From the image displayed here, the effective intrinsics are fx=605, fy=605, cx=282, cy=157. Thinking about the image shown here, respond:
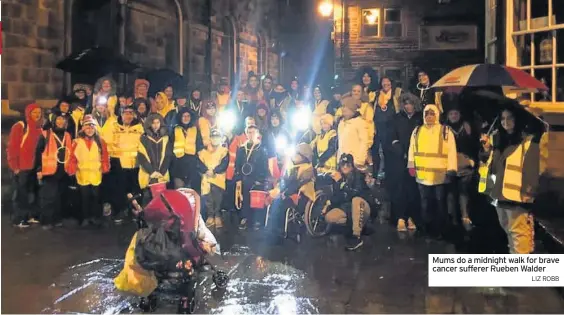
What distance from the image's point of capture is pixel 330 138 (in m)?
6.12

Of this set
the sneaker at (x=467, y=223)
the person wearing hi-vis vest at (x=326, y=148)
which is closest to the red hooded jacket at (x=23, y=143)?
the person wearing hi-vis vest at (x=326, y=148)

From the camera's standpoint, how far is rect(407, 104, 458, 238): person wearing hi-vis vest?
220 inches

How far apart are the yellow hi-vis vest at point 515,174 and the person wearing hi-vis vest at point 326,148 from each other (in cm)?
189

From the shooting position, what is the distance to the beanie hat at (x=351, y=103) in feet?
20.2

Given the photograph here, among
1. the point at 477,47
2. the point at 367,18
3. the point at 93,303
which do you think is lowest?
the point at 93,303

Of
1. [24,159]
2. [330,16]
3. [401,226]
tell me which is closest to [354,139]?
[401,226]

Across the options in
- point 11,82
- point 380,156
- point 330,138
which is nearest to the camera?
point 330,138

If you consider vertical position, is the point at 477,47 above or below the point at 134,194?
above

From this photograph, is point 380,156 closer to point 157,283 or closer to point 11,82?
point 157,283

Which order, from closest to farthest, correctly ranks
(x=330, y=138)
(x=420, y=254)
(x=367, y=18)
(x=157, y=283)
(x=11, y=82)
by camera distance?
(x=157, y=283)
(x=420, y=254)
(x=330, y=138)
(x=11, y=82)
(x=367, y=18)

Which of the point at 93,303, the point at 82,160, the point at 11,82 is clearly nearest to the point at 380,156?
the point at 82,160

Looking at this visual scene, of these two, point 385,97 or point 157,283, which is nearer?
point 157,283

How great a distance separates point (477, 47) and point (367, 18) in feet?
21.9

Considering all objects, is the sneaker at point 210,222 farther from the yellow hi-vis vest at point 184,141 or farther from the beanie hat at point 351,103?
the beanie hat at point 351,103
